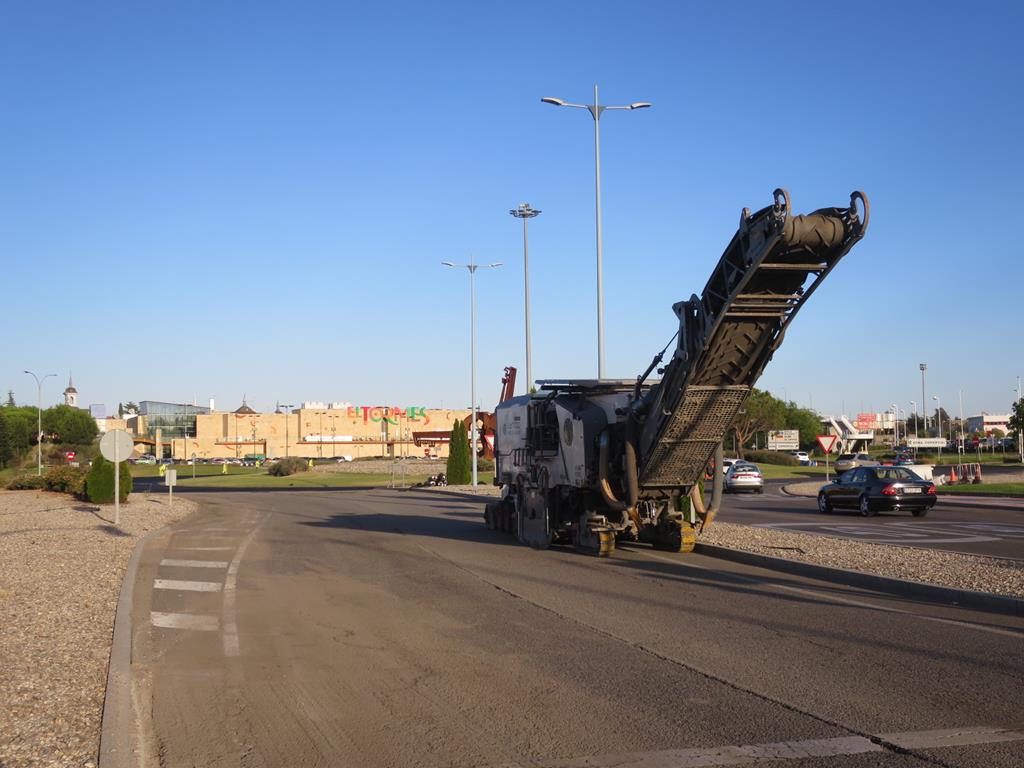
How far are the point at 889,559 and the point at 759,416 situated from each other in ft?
271

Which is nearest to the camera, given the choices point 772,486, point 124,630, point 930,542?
point 124,630

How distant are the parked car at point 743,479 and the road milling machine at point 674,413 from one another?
25.1 meters

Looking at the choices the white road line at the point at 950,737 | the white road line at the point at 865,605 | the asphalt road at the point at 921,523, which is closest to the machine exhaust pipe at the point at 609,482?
the white road line at the point at 865,605

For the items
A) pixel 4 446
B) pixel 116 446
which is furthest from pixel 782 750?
pixel 4 446

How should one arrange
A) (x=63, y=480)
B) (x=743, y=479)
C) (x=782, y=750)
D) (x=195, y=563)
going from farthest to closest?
(x=743, y=479), (x=63, y=480), (x=195, y=563), (x=782, y=750)

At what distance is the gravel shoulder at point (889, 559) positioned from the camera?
13016mm

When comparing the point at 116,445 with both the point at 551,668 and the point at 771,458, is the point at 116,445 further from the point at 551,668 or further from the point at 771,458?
the point at 771,458

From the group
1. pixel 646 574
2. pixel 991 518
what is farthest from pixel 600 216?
pixel 646 574

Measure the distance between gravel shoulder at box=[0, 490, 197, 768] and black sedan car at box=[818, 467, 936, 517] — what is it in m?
19.7

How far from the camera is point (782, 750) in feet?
20.2

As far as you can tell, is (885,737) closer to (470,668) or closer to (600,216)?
(470,668)

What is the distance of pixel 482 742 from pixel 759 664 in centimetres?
323

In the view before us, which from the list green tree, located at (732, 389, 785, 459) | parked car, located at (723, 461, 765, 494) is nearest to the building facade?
green tree, located at (732, 389, 785, 459)

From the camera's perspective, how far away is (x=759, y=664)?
28.6ft
